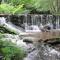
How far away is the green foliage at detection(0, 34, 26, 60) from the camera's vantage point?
6.80 m

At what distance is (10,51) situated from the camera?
22.7 feet

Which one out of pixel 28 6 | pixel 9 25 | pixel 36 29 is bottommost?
pixel 36 29

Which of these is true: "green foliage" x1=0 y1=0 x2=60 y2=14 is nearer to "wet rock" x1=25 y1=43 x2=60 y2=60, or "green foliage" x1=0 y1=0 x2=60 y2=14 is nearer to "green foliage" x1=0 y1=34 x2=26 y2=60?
"wet rock" x1=25 y1=43 x2=60 y2=60

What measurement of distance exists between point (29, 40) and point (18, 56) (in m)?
2.36

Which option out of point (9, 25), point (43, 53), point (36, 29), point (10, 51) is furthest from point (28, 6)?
point (10, 51)

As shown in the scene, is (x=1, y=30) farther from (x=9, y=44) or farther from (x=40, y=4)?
(x=40, y=4)

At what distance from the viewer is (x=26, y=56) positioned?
748cm

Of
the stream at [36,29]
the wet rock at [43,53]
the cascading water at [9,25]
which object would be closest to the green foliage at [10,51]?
the wet rock at [43,53]

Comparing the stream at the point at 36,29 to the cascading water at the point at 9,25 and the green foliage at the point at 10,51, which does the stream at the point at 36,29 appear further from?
the green foliage at the point at 10,51

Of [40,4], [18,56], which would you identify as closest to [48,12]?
[40,4]

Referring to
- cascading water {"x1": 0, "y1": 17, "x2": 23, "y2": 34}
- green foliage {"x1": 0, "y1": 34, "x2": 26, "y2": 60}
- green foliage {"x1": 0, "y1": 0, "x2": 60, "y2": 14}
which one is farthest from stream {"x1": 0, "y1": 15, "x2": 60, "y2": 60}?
green foliage {"x1": 0, "y1": 0, "x2": 60, "y2": 14}

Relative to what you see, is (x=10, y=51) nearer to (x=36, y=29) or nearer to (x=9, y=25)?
(x=9, y=25)

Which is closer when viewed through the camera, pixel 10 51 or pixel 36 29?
pixel 10 51

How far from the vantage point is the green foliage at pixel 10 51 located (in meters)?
6.80
